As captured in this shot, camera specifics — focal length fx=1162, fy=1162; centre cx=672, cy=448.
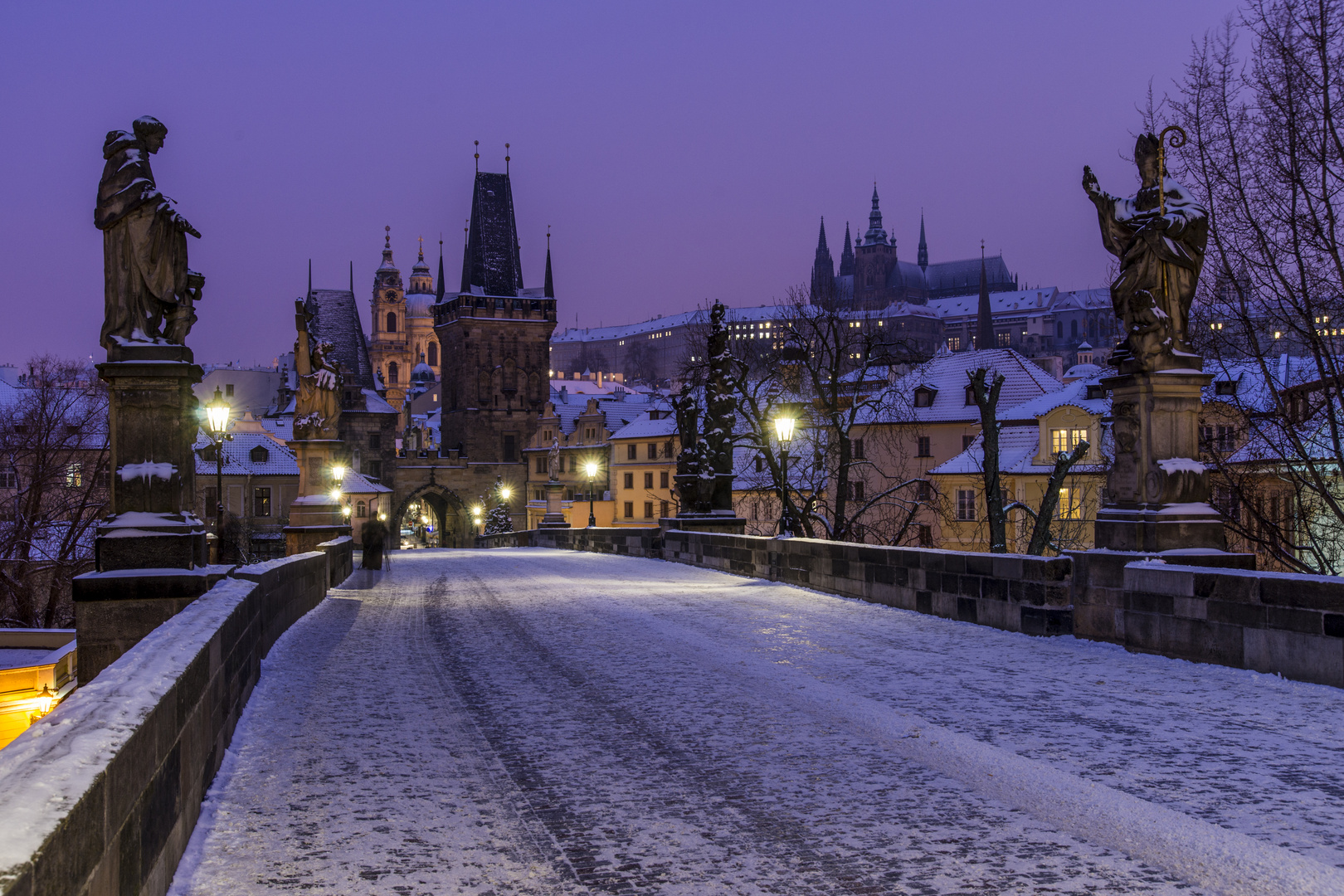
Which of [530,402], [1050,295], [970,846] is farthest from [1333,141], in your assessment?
[1050,295]

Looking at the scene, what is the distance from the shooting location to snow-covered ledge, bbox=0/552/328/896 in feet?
8.19

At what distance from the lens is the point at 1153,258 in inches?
425

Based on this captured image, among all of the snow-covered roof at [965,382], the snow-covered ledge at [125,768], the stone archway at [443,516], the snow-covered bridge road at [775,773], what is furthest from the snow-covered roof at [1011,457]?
the stone archway at [443,516]

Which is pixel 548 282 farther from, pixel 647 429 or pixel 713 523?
pixel 713 523

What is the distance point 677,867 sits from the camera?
14.4 ft

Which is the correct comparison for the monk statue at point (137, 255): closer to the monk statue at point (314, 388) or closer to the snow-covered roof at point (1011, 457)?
the monk statue at point (314, 388)

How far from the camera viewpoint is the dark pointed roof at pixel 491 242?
98750 millimetres

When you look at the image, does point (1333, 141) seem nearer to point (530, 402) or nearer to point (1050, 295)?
point (530, 402)

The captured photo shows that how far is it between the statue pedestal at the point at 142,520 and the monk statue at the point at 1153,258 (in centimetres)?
838

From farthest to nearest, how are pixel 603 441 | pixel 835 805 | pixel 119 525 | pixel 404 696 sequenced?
pixel 603 441 < pixel 119 525 < pixel 404 696 < pixel 835 805

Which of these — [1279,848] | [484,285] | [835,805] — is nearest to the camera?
[1279,848]

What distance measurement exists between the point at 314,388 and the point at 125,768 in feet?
61.1

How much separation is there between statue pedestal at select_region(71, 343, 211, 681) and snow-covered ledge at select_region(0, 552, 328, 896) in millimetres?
3101

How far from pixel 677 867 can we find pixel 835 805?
1.10 m
